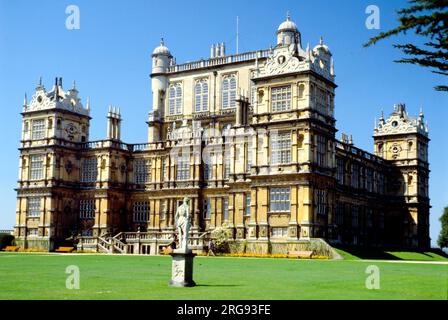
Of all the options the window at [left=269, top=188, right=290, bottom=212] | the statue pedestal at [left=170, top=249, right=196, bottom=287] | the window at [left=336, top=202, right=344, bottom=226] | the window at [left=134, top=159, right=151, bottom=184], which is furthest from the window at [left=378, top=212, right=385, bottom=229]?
the statue pedestal at [left=170, top=249, right=196, bottom=287]

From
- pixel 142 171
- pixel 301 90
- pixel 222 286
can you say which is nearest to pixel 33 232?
pixel 142 171

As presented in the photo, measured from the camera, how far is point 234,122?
78438mm

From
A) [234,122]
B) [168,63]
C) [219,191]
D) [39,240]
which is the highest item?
[168,63]

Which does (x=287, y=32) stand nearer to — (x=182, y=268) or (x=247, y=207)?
(x=247, y=207)

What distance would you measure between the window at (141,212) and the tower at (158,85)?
853 centimetres

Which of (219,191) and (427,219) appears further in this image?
(427,219)

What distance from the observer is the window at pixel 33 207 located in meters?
80.1

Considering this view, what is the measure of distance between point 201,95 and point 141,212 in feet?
52.9

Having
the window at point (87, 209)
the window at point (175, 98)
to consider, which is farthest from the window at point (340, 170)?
the window at point (87, 209)

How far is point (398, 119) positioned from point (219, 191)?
1132 inches
